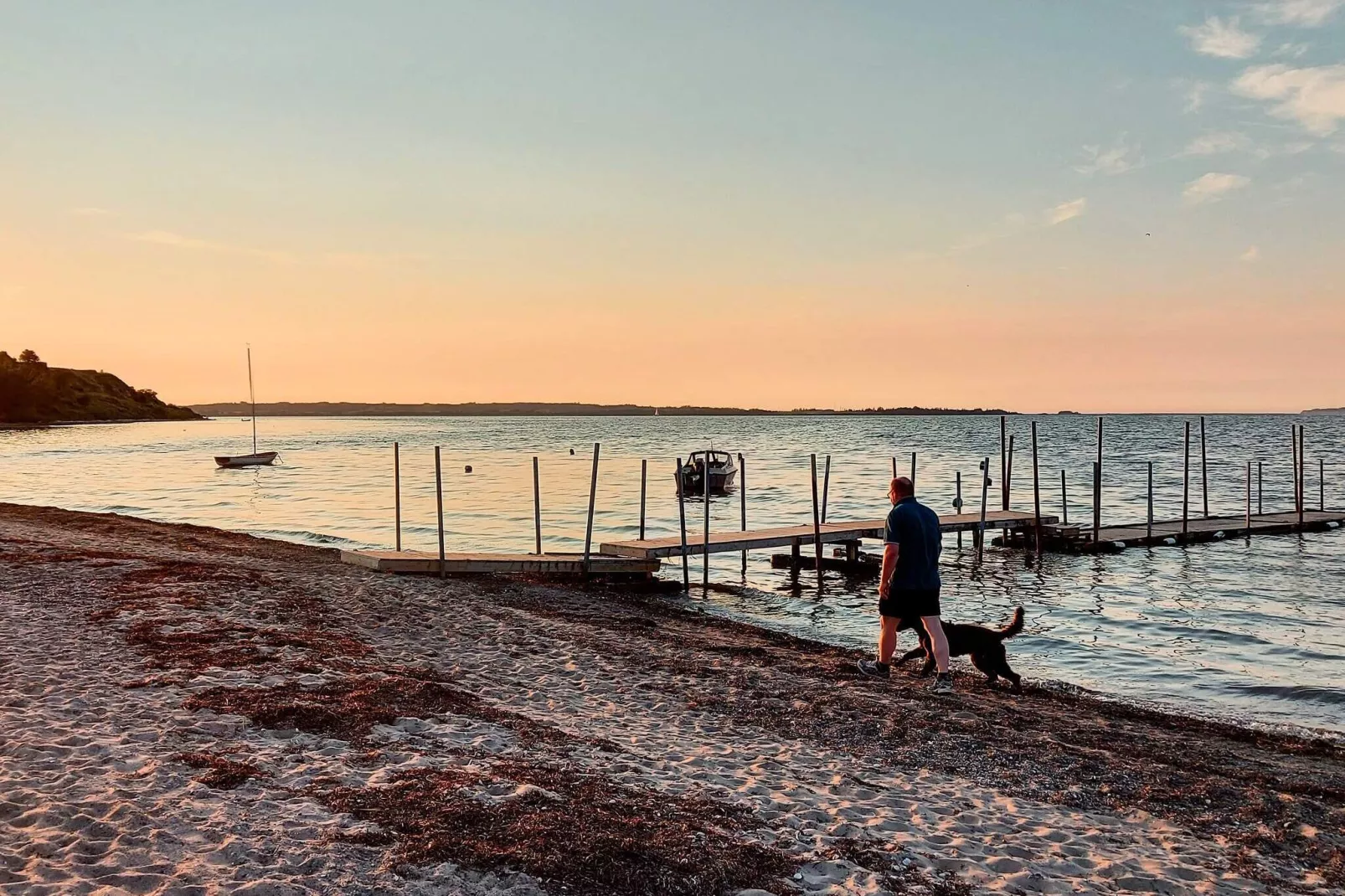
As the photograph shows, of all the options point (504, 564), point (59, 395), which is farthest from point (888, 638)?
point (59, 395)

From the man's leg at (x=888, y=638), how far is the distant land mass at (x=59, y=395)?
499 ft

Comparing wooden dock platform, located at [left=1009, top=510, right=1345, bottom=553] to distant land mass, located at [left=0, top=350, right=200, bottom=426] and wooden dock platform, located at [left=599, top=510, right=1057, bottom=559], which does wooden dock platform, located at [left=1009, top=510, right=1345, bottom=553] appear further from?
distant land mass, located at [left=0, top=350, right=200, bottom=426]

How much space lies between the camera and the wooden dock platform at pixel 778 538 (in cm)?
1981

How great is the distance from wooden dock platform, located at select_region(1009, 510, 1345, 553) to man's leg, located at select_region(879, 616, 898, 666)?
18.2 metres

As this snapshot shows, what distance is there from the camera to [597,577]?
746 inches

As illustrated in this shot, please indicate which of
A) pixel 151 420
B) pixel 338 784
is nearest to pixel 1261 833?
pixel 338 784

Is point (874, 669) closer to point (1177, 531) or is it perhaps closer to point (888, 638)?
point (888, 638)

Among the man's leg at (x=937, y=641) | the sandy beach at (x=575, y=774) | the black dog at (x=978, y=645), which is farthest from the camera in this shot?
the black dog at (x=978, y=645)

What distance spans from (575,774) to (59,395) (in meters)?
167

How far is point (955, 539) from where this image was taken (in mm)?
31188

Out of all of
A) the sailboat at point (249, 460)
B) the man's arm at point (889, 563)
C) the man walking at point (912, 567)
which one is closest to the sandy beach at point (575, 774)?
the man walking at point (912, 567)

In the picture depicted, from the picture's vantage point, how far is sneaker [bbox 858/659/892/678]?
1112 cm

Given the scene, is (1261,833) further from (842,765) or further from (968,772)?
(842,765)

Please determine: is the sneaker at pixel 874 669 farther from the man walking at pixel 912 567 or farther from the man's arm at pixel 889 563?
the man's arm at pixel 889 563
